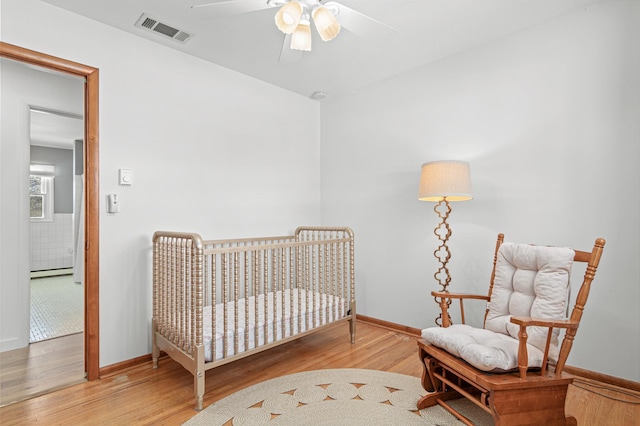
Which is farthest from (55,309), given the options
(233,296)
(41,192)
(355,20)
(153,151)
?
(355,20)

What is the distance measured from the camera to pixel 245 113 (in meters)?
3.17

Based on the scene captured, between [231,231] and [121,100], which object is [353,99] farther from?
[121,100]

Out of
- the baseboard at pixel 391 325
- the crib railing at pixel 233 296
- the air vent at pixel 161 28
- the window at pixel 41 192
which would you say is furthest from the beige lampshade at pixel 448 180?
the window at pixel 41 192

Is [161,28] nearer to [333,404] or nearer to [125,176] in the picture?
[125,176]

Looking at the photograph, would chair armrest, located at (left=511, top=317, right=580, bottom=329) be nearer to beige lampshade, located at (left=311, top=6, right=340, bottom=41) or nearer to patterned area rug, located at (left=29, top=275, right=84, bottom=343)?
beige lampshade, located at (left=311, top=6, right=340, bottom=41)

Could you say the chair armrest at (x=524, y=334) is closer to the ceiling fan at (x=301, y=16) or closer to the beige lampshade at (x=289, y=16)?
the ceiling fan at (x=301, y=16)

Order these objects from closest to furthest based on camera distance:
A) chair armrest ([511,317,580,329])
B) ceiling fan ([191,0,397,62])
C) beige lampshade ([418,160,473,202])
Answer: chair armrest ([511,317,580,329]) < ceiling fan ([191,0,397,62]) < beige lampshade ([418,160,473,202])

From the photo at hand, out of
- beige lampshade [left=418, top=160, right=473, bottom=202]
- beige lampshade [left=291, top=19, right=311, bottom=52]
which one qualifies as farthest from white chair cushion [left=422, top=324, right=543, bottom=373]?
beige lampshade [left=291, top=19, right=311, bottom=52]

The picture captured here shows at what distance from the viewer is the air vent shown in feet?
7.37

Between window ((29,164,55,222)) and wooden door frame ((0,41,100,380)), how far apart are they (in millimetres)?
5112

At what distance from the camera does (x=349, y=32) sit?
95.3 inches

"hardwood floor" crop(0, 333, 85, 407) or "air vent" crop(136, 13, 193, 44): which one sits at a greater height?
"air vent" crop(136, 13, 193, 44)

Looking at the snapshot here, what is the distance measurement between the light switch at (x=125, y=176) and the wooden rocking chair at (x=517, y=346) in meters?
2.31

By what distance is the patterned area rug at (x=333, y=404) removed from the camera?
1.74 metres
